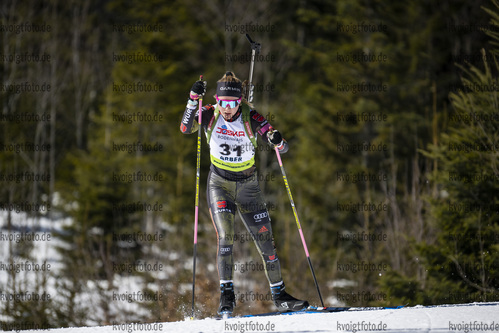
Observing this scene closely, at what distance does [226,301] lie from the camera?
6043 mm

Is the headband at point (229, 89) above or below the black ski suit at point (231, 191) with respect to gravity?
above

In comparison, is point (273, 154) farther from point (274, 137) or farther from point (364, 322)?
point (364, 322)

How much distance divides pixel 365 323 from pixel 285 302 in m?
1.36

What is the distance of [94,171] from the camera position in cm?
1642

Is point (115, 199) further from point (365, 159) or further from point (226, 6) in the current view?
point (226, 6)

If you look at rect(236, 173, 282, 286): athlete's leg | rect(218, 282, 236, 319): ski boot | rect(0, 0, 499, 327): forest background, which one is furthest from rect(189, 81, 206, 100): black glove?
rect(0, 0, 499, 327): forest background

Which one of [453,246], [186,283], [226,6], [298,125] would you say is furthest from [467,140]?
[226,6]

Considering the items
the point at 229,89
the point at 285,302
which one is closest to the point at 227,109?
the point at 229,89

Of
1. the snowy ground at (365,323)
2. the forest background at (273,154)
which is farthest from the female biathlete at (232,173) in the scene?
the forest background at (273,154)

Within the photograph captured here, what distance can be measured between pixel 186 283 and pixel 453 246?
6917mm

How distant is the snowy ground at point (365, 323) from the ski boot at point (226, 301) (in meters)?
0.23

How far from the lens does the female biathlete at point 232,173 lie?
6.07 metres

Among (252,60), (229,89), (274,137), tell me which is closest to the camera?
(229,89)

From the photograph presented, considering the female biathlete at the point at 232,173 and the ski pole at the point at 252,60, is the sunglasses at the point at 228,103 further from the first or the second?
the ski pole at the point at 252,60
